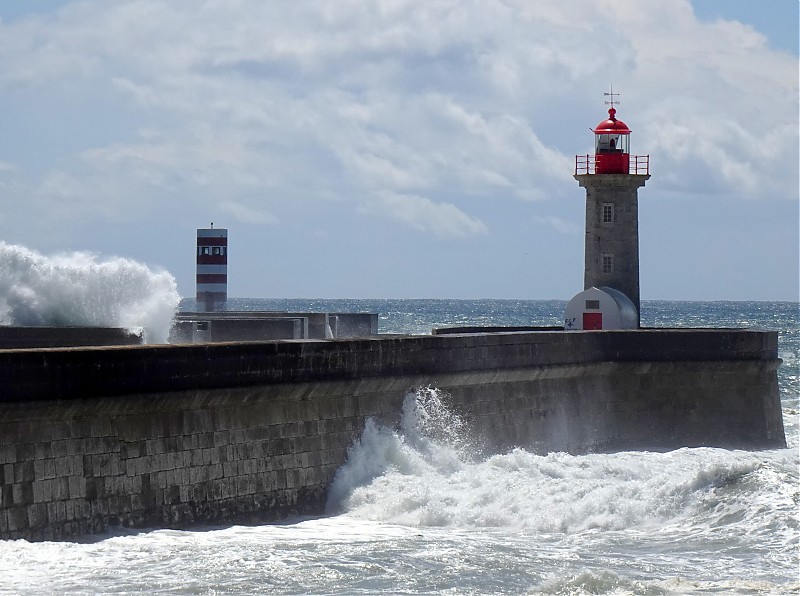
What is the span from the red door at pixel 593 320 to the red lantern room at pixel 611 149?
2165mm

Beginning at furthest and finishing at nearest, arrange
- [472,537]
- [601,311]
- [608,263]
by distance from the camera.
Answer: [608,263]
[601,311]
[472,537]

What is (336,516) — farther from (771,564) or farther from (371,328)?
(371,328)

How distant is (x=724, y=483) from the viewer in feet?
46.9

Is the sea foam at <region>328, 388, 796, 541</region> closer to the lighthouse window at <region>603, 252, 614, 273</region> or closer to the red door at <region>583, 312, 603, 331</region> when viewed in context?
the red door at <region>583, 312, 603, 331</region>

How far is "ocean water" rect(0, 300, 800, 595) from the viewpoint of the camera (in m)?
10.4

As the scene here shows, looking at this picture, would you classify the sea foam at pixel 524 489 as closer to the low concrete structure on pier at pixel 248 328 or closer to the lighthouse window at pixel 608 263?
the low concrete structure on pier at pixel 248 328

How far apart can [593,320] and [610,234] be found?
1.34 metres

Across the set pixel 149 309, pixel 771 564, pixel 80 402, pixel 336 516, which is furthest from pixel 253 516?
pixel 149 309

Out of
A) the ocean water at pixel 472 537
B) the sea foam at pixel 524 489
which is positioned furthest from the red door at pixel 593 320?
the sea foam at pixel 524 489

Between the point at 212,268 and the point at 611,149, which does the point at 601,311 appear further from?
the point at 212,268

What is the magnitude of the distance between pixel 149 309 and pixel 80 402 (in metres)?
9.20

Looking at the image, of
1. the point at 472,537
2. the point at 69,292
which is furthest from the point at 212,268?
the point at 472,537

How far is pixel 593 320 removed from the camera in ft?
70.8

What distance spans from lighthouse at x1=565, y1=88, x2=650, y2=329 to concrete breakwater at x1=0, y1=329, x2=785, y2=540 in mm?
2389
